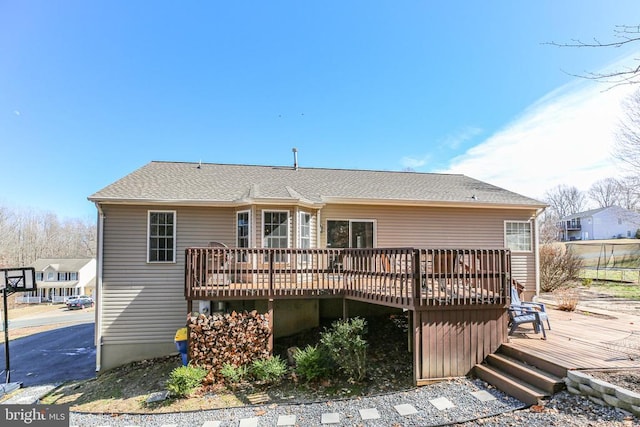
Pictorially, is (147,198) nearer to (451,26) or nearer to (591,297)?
Result: (451,26)

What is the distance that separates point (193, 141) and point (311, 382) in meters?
14.5

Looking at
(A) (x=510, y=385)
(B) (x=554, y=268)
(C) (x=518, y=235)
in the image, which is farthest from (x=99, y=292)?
(B) (x=554, y=268)

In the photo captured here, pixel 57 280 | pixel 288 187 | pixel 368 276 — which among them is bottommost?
pixel 57 280

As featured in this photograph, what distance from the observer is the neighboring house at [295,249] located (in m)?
5.66

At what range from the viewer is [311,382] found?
579 centimetres

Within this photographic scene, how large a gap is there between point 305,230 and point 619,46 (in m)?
7.06

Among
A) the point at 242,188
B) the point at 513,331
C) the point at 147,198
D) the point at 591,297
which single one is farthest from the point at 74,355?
the point at 591,297

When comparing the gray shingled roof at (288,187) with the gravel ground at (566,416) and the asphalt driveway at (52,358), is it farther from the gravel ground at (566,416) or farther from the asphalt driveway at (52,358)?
the gravel ground at (566,416)

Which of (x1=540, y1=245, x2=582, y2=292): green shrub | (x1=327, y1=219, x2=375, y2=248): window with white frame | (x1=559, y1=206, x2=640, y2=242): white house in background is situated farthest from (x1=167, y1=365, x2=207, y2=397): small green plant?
(x1=559, y1=206, x2=640, y2=242): white house in background

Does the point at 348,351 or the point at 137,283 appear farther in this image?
the point at 137,283

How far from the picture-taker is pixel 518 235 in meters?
10.5

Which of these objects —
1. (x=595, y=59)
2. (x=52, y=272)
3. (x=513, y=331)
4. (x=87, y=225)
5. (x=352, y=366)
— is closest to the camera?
(x=595, y=59)

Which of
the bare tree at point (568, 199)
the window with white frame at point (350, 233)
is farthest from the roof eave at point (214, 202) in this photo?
the bare tree at point (568, 199)

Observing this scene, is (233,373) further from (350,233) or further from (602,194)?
(602,194)
